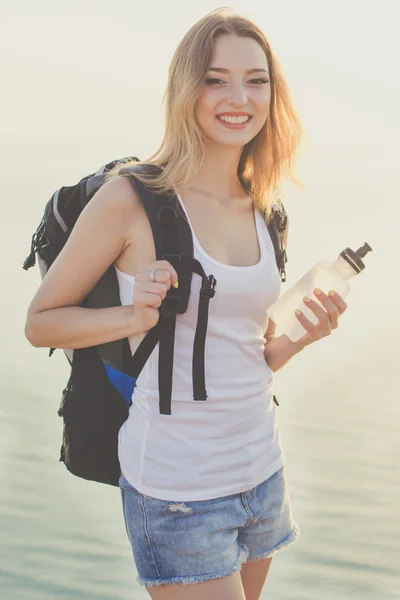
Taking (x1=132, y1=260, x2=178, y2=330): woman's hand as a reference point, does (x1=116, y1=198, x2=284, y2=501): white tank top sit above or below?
below

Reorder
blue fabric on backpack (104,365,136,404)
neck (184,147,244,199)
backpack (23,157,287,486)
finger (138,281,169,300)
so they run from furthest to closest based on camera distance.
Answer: neck (184,147,244,199)
blue fabric on backpack (104,365,136,404)
backpack (23,157,287,486)
finger (138,281,169,300)

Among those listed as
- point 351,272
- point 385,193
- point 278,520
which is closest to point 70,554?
point 278,520

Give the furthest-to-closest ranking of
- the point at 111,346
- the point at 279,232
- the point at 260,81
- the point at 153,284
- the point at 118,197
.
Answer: the point at 279,232, the point at 260,81, the point at 111,346, the point at 118,197, the point at 153,284

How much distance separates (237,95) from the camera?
2.61 metres

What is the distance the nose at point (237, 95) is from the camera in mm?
2605

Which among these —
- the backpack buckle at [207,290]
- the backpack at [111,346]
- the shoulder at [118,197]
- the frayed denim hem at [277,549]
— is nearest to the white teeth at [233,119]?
the backpack at [111,346]

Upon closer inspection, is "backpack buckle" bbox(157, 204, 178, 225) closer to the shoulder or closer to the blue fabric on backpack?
the shoulder

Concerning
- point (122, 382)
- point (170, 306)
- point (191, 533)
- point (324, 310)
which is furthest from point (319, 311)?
point (191, 533)

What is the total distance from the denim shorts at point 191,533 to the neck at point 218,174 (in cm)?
72

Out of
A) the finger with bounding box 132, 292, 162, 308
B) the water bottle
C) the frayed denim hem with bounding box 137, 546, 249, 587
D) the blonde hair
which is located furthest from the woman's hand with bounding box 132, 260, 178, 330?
the frayed denim hem with bounding box 137, 546, 249, 587

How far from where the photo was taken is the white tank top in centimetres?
245

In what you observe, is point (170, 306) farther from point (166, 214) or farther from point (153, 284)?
point (166, 214)

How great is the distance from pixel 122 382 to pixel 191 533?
0.39 metres

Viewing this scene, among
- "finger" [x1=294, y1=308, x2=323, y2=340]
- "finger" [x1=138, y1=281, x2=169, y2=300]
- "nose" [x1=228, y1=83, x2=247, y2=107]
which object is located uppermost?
"nose" [x1=228, y1=83, x2=247, y2=107]
